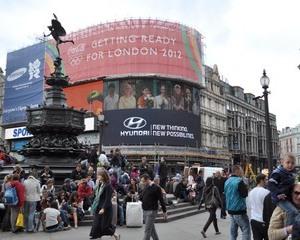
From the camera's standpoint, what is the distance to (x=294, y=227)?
3.67 m

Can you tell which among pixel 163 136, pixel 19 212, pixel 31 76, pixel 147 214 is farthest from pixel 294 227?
pixel 31 76

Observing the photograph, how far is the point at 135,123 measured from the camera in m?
56.1

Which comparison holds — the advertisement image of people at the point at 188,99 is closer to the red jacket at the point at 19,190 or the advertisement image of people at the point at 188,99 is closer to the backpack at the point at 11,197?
the red jacket at the point at 19,190

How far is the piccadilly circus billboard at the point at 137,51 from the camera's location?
2282 inches

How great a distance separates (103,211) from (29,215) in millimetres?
4373

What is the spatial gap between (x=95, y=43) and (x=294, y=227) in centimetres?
5831

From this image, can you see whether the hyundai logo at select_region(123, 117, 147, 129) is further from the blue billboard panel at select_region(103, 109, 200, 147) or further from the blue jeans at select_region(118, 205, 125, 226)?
the blue jeans at select_region(118, 205, 125, 226)

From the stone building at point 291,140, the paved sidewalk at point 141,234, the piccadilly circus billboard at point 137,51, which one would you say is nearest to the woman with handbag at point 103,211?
the paved sidewalk at point 141,234

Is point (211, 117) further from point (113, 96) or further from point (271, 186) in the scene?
point (271, 186)

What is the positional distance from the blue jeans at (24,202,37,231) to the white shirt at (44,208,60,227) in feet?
1.27

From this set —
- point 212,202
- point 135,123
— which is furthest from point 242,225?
point 135,123

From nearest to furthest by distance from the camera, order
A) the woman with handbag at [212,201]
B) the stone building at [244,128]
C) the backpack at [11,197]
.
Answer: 1. the backpack at [11,197]
2. the woman with handbag at [212,201]
3. the stone building at [244,128]

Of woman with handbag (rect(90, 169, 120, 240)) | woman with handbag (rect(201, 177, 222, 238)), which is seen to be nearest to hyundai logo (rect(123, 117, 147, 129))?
woman with handbag (rect(201, 177, 222, 238))

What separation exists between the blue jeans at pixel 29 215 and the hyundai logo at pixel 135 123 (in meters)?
43.7
